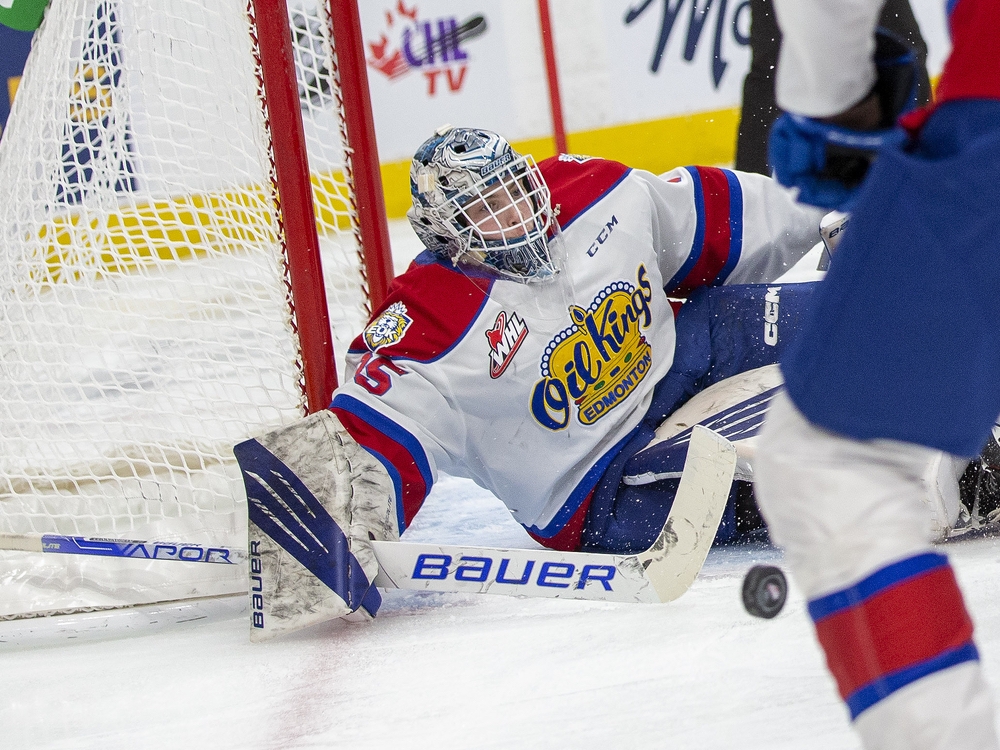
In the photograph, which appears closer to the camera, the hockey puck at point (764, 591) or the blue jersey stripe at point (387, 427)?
the hockey puck at point (764, 591)

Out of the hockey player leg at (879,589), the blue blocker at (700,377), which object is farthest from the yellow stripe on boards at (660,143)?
the hockey player leg at (879,589)

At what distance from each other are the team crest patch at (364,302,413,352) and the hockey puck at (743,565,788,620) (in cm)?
76

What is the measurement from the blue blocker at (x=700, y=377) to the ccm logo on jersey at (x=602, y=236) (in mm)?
239

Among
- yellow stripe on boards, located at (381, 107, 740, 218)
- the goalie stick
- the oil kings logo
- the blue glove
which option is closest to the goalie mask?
the oil kings logo

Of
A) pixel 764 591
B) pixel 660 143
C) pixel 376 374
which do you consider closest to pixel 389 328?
pixel 376 374

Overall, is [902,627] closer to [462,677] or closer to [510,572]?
[462,677]

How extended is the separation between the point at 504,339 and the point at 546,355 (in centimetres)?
7

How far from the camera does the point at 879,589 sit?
0.76m

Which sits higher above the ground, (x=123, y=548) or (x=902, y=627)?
(x=902, y=627)

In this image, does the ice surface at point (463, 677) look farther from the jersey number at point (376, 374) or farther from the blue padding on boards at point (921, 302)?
the blue padding on boards at point (921, 302)

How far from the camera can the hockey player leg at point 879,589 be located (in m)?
0.73

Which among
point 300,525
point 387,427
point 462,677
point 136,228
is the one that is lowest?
point 462,677

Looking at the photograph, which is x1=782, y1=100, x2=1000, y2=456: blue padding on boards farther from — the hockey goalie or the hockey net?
the hockey net

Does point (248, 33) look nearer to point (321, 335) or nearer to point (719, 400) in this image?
point (321, 335)
